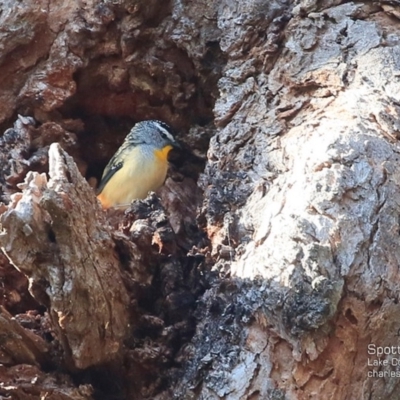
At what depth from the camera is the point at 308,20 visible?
3.37m

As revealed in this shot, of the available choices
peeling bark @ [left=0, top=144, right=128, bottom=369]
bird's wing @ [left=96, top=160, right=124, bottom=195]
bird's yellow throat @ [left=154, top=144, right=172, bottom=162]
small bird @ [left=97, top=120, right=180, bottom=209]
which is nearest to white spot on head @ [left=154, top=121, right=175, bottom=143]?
small bird @ [left=97, top=120, right=180, bottom=209]

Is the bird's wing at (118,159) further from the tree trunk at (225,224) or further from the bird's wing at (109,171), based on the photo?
the tree trunk at (225,224)

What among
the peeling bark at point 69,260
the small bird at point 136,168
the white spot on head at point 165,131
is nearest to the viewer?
the peeling bark at point 69,260

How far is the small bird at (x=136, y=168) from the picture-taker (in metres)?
4.25

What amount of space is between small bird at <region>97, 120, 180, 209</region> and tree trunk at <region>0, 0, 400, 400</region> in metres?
0.50

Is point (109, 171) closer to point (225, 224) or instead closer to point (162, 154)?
point (162, 154)

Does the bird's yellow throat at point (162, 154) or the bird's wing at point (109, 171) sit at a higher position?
the bird's yellow throat at point (162, 154)

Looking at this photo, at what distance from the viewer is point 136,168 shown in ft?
14.5

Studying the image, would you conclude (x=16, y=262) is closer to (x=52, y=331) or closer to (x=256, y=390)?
(x=52, y=331)

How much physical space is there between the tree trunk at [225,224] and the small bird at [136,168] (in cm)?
50

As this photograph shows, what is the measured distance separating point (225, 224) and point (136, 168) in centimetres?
163

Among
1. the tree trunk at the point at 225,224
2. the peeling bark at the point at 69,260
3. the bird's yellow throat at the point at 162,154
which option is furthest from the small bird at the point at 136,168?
the peeling bark at the point at 69,260

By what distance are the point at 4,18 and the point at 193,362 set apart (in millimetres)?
1974

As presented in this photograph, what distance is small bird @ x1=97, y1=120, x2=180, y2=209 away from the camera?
425cm
